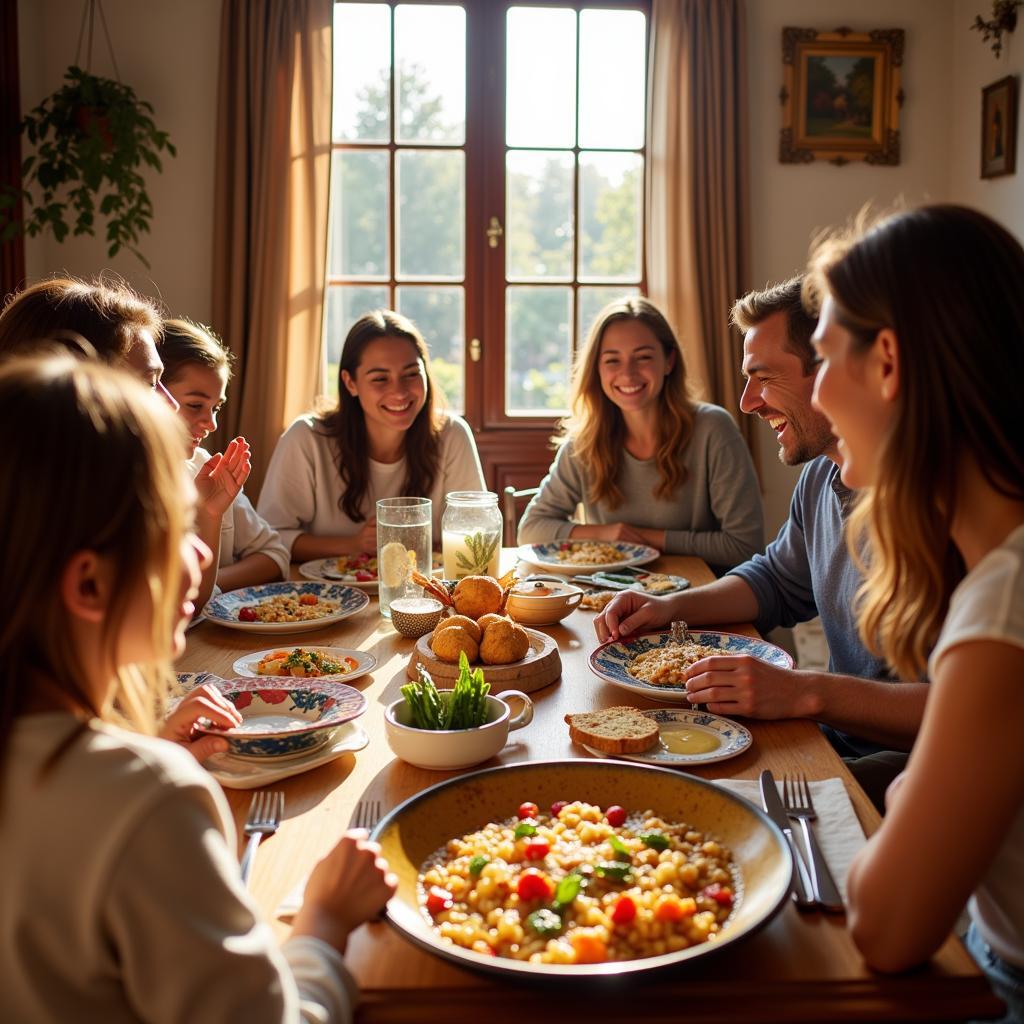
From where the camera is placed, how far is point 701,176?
13.9 ft

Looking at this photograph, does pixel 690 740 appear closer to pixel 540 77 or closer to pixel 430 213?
pixel 430 213

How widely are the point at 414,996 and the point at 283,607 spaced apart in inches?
48.7

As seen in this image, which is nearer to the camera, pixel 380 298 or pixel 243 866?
pixel 243 866

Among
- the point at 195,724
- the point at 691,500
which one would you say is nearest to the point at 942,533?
the point at 195,724

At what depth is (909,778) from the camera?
2.94 ft

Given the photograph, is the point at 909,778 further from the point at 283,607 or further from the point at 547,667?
the point at 283,607

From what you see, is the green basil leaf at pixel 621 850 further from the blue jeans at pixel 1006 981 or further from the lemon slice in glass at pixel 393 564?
the lemon slice in glass at pixel 393 564

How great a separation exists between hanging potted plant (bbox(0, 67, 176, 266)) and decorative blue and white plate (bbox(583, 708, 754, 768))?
312 centimetres

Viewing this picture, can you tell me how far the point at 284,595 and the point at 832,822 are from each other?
51.2 inches

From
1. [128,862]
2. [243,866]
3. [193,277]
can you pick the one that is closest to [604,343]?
[193,277]

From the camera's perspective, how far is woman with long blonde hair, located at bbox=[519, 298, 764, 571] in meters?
2.97

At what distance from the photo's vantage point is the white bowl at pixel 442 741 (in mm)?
1280

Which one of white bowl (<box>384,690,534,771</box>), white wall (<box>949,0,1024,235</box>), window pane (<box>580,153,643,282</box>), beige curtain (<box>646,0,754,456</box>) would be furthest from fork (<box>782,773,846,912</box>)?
window pane (<box>580,153,643,282</box>)

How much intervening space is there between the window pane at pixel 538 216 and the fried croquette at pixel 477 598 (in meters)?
2.88
